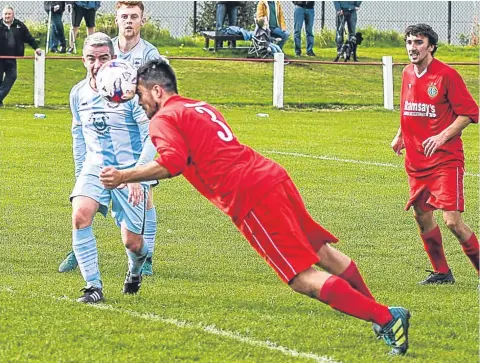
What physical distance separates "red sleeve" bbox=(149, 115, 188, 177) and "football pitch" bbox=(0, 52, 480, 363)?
1.15 meters

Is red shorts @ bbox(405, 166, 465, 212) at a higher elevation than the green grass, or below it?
higher

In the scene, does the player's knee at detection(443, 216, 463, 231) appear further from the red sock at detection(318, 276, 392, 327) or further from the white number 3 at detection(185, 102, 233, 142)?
the white number 3 at detection(185, 102, 233, 142)

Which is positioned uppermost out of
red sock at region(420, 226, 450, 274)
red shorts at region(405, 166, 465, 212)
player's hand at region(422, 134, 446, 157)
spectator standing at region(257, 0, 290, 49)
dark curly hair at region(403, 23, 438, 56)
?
spectator standing at region(257, 0, 290, 49)

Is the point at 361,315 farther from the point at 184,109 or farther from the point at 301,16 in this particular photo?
the point at 301,16

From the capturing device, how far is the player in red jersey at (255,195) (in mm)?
6637

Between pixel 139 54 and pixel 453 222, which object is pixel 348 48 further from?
pixel 453 222

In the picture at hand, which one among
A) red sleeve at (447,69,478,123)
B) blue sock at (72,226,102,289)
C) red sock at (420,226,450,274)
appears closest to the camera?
blue sock at (72,226,102,289)

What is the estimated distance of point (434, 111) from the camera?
909 centimetres

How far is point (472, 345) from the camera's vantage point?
23.5 ft

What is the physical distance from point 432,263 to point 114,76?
11.3 feet

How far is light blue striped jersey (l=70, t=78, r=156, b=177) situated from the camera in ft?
28.0

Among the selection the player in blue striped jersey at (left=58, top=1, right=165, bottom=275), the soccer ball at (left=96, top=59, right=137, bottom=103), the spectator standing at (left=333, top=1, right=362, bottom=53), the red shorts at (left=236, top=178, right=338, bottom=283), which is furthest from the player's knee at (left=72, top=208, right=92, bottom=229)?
the spectator standing at (left=333, top=1, right=362, bottom=53)

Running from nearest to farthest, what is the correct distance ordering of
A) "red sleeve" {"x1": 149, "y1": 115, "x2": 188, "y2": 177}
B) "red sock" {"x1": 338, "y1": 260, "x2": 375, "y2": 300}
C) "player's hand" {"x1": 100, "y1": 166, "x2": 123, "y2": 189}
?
"red sleeve" {"x1": 149, "y1": 115, "x2": 188, "y2": 177}
"player's hand" {"x1": 100, "y1": 166, "x2": 123, "y2": 189}
"red sock" {"x1": 338, "y1": 260, "x2": 375, "y2": 300}

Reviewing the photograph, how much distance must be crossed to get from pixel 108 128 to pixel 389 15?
32.4 metres
